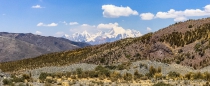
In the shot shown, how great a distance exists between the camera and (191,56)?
4575 centimetres

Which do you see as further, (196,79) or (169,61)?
(169,61)

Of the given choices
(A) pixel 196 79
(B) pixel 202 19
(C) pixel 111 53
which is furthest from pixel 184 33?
(A) pixel 196 79

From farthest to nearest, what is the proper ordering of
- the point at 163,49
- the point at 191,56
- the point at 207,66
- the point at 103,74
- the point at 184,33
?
the point at 184,33
the point at 163,49
the point at 191,56
the point at 207,66
the point at 103,74

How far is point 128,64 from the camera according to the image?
4144 centimetres

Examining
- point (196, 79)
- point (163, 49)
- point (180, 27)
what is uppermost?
point (180, 27)

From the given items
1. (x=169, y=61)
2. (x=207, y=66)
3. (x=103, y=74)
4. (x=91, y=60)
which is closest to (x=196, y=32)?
(x=169, y=61)

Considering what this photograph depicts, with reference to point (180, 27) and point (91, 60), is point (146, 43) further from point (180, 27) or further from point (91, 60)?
point (91, 60)

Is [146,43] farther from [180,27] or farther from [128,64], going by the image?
[128,64]

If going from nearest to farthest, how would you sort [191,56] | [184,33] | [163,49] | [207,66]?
1. [207,66]
2. [191,56]
3. [163,49]
4. [184,33]

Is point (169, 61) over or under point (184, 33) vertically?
under

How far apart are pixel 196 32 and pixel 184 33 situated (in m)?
2.88

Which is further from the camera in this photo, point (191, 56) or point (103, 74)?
point (191, 56)

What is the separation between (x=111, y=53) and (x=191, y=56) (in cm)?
2116

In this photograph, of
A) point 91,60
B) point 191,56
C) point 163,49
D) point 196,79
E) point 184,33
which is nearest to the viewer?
point 196,79
